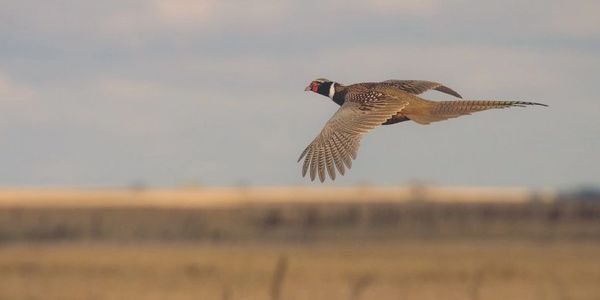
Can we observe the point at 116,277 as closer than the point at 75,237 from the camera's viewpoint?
Yes

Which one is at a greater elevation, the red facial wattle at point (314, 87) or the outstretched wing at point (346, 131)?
the red facial wattle at point (314, 87)

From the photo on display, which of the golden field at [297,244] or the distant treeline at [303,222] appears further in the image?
the distant treeline at [303,222]

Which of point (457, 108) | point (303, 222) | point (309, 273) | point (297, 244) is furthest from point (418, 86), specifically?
point (303, 222)

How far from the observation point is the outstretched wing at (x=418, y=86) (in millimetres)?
15242

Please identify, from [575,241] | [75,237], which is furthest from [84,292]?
[575,241]

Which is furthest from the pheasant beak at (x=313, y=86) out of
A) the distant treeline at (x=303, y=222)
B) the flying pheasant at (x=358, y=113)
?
the distant treeline at (x=303, y=222)

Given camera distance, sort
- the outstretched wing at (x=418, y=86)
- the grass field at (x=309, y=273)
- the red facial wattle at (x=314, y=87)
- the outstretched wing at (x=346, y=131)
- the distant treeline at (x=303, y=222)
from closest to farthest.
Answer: the outstretched wing at (x=346, y=131) < the red facial wattle at (x=314, y=87) < the outstretched wing at (x=418, y=86) < the grass field at (x=309, y=273) < the distant treeline at (x=303, y=222)

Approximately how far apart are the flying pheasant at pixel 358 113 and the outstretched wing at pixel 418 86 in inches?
→ 10.5

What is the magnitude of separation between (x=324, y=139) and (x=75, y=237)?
14527 mm

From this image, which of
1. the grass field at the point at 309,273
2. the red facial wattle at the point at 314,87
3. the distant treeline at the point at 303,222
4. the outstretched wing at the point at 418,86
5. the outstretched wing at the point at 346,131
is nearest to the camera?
the outstretched wing at the point at 346,131

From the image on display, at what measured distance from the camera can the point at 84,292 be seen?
2466cm

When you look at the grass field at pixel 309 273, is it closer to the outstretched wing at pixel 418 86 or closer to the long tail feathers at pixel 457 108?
the outstretched wing at pixel 418 86

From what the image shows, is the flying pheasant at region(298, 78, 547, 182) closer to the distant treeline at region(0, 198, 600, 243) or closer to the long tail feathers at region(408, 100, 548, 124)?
the long tail feathers at region(408, 100, 548, 124)

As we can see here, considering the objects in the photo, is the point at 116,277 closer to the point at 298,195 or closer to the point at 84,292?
the point at 84,292
